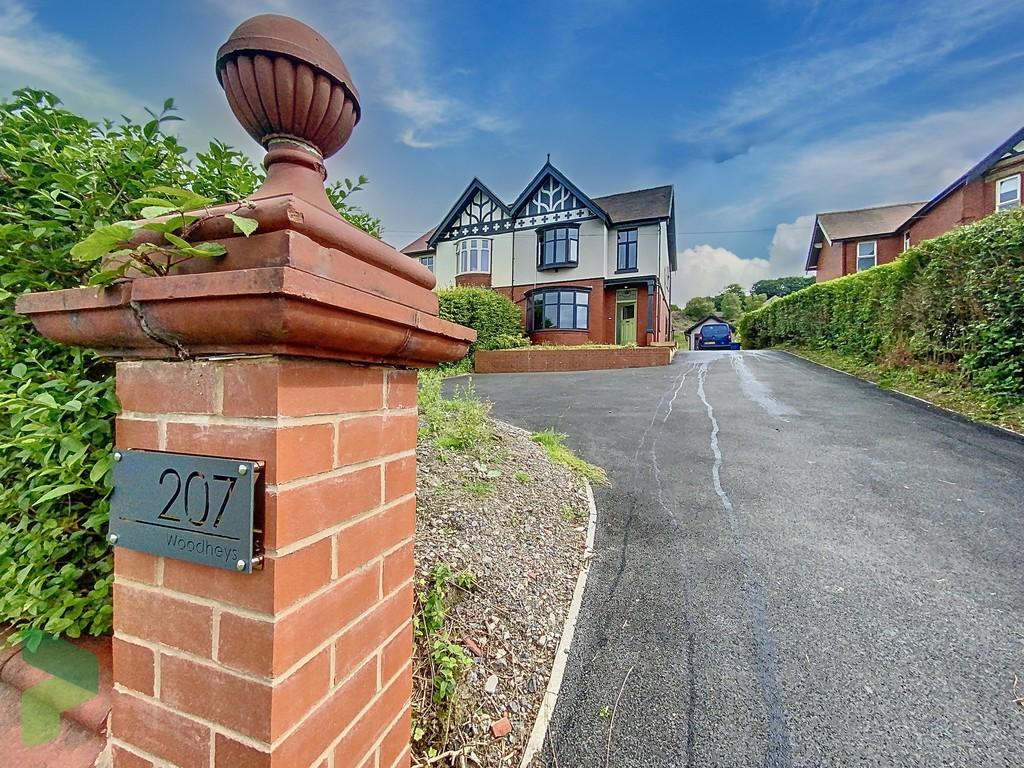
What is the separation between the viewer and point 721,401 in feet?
23.5

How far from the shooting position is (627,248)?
2012cm

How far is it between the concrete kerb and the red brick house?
49.0ft

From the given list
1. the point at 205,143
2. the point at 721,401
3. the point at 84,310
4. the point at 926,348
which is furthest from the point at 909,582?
the point at 926,348

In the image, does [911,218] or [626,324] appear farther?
[626,324]

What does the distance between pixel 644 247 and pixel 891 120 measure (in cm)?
1056

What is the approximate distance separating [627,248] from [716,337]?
9923 millimetres

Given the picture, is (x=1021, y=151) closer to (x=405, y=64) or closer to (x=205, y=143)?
(x=405, y=64)

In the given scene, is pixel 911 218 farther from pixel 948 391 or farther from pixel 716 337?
pixel 948 391

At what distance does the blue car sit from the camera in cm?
2611

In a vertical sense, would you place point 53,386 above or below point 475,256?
below

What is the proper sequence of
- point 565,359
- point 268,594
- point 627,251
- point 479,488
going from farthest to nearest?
point 627,251 → point 565,359 → point 479,488 → point 268,594

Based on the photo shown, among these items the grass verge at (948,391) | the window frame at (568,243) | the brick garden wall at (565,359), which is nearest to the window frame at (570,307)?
the window frame at (568,243)

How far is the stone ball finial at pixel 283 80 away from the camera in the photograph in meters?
0.86

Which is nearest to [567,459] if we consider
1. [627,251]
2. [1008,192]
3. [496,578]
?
[496,578]
